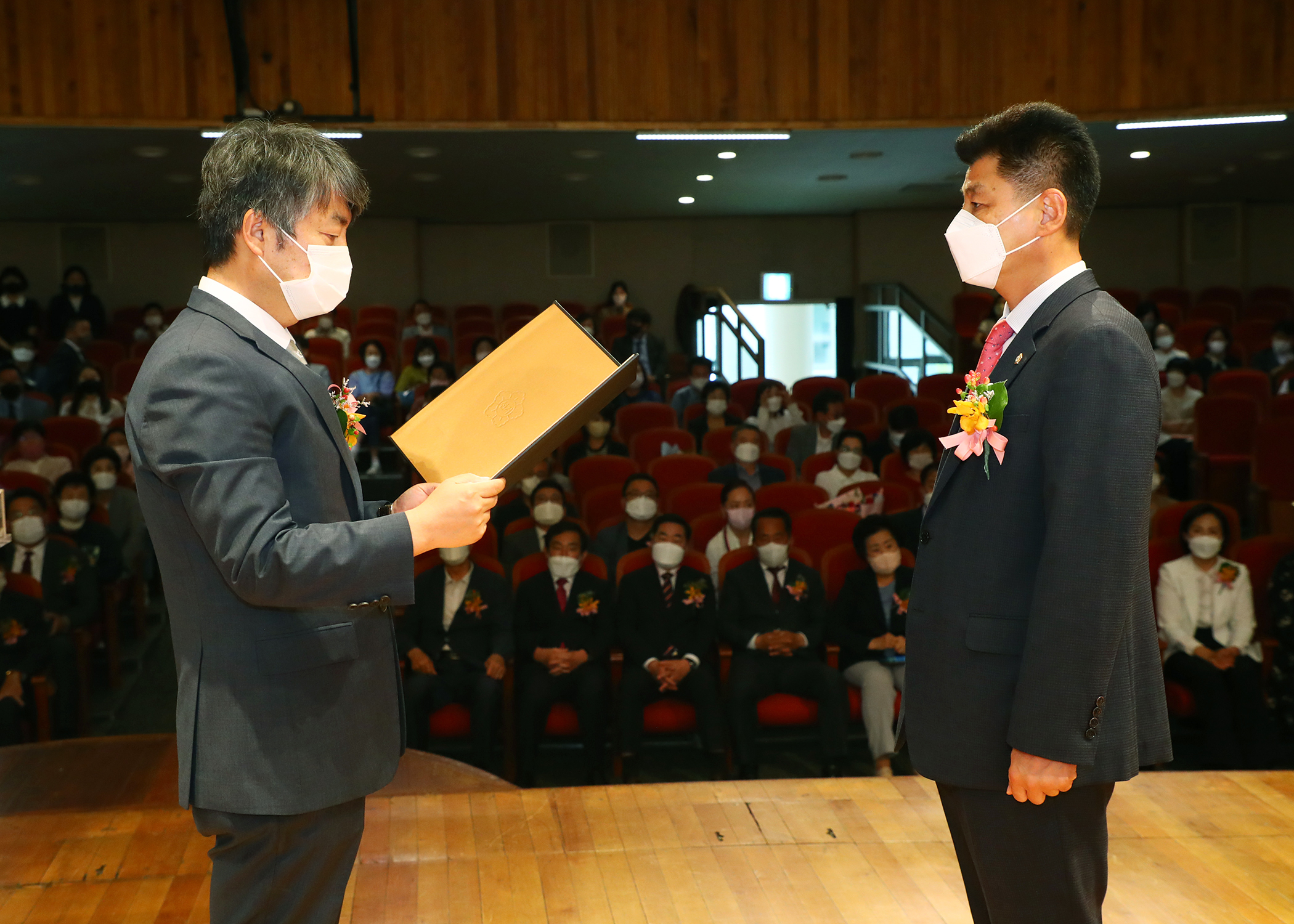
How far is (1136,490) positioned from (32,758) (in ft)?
10.9

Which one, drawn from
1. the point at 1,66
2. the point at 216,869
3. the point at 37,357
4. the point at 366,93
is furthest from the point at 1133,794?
the point at 37,357

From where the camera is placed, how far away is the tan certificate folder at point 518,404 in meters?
1.52

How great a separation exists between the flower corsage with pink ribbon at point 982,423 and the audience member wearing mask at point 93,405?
745 centimetres

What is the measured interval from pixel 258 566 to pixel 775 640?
10.7 ft

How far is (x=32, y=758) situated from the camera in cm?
335

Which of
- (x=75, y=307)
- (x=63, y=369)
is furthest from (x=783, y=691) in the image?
(x=75, y=307)

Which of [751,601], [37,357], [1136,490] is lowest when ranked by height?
[751,601]

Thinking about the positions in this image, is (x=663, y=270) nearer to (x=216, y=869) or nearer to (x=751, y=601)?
(x=751, y=601)

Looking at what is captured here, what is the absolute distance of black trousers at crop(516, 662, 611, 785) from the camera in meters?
4.14

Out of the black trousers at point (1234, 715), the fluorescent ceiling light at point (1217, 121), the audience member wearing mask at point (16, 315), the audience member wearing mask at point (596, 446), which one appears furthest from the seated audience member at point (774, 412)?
the audience member wearing mask at point (16, 315)

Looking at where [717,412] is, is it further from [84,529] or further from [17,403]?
[17,403]

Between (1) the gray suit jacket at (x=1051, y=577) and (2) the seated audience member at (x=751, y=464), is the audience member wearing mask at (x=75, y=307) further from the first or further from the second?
(1) the gray suit jacket at (x=1051, y=577)

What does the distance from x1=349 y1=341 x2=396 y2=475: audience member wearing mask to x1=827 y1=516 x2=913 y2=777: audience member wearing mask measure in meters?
4.41

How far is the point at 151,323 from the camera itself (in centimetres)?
1119
